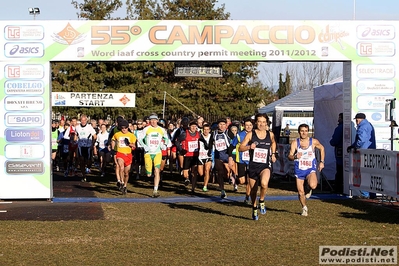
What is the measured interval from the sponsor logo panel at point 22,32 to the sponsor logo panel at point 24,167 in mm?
2935

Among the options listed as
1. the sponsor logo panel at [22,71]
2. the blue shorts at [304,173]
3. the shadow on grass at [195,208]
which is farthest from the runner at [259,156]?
the sponsor logo panel at [22,71]

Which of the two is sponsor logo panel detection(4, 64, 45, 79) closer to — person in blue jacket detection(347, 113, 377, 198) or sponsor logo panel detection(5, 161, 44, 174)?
sponsor logo panel detection(5, 161, 44, 174)

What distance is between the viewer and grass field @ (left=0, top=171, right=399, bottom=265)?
30.2ft

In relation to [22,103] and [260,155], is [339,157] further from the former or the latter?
[22,103]

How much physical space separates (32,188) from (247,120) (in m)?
5.43

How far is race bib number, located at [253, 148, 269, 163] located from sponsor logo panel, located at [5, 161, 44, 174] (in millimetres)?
6062

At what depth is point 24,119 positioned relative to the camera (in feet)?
53.8

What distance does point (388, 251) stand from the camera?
9.44m

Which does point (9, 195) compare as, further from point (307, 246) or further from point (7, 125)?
point (307, 246)

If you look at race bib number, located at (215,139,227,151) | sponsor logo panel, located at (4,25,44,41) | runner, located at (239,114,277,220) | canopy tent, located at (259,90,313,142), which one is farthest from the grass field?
canopy tent, located at (259,90,313,142)

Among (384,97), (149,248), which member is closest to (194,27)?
(384,97)

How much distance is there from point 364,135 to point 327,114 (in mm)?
5821

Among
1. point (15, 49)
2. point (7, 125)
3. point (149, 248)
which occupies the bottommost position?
point (149, 248)

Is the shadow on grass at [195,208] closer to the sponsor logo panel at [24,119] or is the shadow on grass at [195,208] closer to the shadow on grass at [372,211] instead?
the shadow on grass at [372,211]
